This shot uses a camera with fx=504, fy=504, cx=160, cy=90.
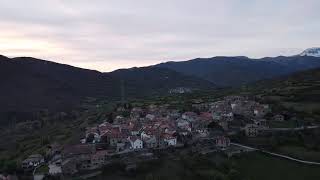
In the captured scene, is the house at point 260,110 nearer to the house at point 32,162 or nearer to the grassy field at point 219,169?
the grassy field at point 219,169

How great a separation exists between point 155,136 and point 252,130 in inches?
447

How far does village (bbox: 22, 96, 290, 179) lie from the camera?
49.1 metres

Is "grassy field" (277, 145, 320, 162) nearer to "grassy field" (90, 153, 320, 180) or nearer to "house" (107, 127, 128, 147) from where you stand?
"grassy field" (90, 153, 320, 180)

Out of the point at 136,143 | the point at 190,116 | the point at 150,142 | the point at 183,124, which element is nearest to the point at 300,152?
the point at 150,142

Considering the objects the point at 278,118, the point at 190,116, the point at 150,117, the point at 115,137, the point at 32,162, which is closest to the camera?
the point at 32,162

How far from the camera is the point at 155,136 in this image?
58.4 m

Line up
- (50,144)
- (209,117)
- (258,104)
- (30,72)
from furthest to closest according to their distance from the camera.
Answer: (30,72) < (258,104) < (209,117) < (50,144)

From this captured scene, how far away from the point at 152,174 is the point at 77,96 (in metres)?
121

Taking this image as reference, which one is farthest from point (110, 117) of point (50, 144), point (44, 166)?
point (44, 166)

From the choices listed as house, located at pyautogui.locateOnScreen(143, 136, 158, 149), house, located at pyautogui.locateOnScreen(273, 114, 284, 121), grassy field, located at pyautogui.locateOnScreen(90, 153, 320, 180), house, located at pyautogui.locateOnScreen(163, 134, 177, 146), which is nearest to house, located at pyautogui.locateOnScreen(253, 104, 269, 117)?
house, located at pyautogui.locateOnScreen(273, 114, 284, 121)

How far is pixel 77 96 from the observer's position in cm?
16162

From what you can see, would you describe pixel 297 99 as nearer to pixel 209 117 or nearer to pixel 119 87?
pixel 209 117

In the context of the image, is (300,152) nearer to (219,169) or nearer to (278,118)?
(219,169)

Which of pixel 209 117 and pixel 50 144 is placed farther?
pixel 209 117
